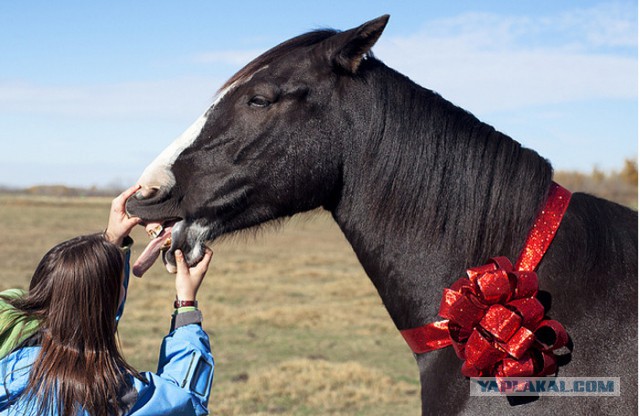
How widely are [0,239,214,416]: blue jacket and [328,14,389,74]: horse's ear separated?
126cm

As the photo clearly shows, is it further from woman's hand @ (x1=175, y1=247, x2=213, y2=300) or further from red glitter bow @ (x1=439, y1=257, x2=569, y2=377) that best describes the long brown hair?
red glitter bow @ (x1=439, y1=257, x2=569, y2=377)

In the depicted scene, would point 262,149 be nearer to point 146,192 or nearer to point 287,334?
point 146,192

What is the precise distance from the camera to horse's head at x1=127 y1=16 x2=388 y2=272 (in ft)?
8.86

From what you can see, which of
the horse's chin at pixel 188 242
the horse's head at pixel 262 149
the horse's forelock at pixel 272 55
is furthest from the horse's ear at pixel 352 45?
the horse's chin at pixel 188 242

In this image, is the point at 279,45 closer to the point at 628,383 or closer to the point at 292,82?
the point at 292,82

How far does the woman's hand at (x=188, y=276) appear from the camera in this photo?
8.84 ft

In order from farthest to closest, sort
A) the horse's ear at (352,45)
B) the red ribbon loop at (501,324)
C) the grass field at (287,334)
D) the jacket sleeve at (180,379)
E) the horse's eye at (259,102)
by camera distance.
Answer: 1. the grass field at (287,334)
2. the horse's eye at (259,102)
3. the horse's ear at (352,45)
4. the jacket sleeve at (180,379)
5. the red ribbon loop at (501,324)

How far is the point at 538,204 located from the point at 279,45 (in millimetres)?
1314

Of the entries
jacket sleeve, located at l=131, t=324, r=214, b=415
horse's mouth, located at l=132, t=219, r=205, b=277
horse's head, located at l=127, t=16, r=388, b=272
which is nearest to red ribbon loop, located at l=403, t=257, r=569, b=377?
horse's head, located at l=127, t=16, r=388, b=272

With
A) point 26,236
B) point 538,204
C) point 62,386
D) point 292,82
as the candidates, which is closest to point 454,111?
point 538,204

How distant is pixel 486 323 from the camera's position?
7.81 ft

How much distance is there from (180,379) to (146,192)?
0.80 meters

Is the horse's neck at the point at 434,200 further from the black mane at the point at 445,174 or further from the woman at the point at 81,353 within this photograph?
the woman at the point at 81,353

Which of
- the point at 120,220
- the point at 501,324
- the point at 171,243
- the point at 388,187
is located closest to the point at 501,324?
the point at 501,324
